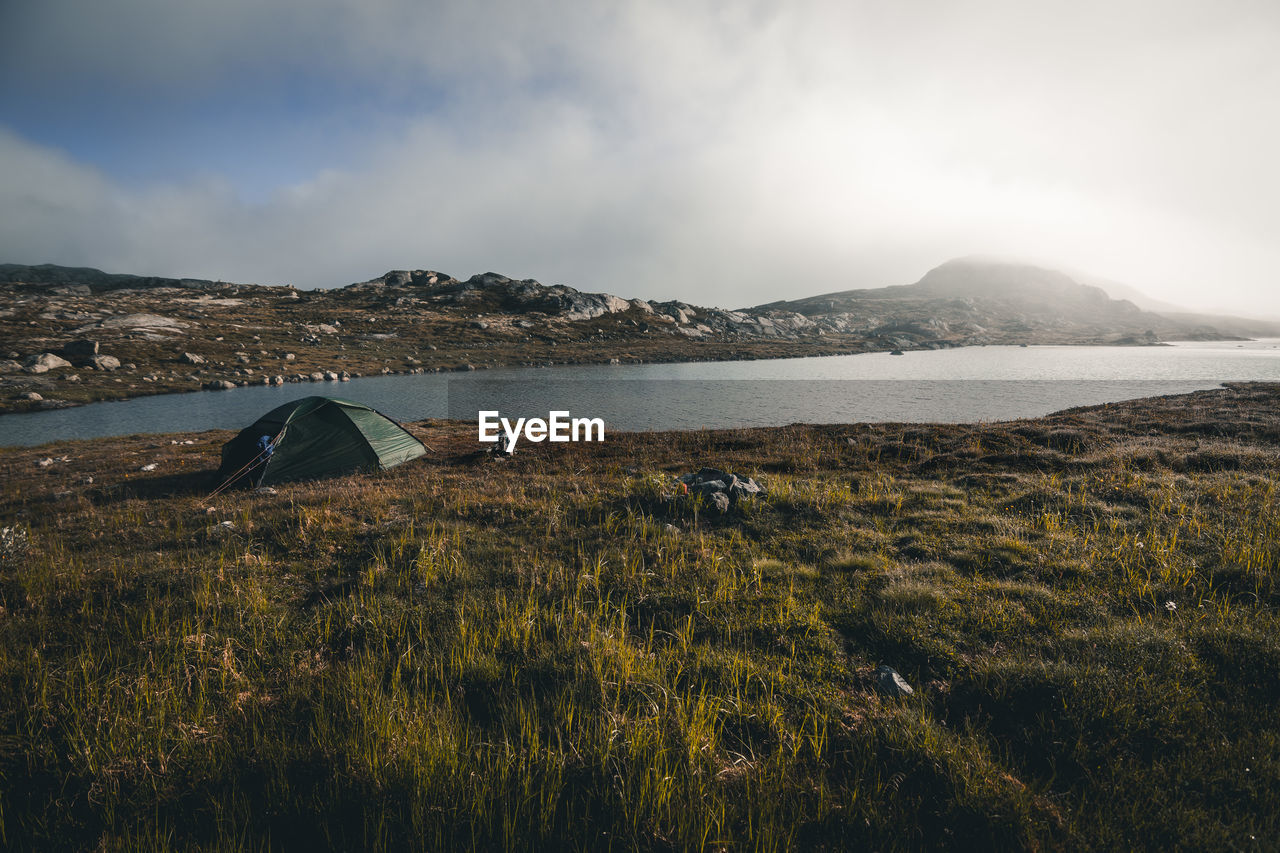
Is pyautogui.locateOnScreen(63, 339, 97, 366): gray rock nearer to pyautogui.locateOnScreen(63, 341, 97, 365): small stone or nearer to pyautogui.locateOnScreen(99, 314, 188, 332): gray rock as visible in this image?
pyautogui.locateOnScreen(63, 341, 97, 365): small stone

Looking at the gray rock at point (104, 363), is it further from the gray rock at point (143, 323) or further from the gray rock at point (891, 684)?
the gray rock at point (891, 684)

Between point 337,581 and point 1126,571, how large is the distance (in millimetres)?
12691

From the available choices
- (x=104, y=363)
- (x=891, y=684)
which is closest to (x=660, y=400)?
(x=891, y=684)

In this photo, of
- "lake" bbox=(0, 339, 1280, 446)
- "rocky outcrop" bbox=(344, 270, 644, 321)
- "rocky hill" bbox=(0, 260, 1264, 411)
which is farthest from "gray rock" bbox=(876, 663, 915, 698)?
"rocky outcrop" bbox=(344, 270, 644, 321)

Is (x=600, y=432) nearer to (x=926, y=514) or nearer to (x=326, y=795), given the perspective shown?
(x=926, y=514)

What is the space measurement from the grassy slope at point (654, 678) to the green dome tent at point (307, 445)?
16.2 feet

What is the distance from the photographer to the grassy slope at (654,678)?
346 centimetres

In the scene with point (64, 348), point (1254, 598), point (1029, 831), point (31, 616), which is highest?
point (64, 348)

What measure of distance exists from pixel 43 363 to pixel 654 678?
96808 mm

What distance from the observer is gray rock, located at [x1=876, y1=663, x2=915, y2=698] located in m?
4.85

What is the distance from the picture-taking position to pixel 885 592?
6738 mm

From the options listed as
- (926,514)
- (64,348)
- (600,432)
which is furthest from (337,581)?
(64,348)

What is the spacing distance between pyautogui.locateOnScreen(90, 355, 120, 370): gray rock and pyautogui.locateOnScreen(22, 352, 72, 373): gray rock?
2.51m

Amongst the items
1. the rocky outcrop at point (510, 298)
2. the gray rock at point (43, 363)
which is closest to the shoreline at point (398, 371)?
the gray rock at point (43, 363)
